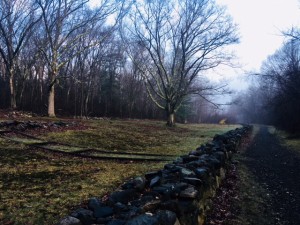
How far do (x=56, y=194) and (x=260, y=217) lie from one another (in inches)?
148

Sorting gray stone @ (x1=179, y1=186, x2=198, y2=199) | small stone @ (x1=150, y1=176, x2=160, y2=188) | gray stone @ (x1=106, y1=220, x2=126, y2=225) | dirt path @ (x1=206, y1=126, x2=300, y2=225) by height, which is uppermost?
small stone @ (x1=150, y1=176, x2=160, y2=188)

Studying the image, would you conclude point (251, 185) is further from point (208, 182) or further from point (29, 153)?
point (29, 153)

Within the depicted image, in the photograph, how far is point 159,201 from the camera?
3.91m

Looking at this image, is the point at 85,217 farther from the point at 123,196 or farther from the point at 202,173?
the point at 202,173

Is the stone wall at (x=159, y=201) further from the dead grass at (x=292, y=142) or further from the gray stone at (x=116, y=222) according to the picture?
the dead grass at (x=292, y=142)

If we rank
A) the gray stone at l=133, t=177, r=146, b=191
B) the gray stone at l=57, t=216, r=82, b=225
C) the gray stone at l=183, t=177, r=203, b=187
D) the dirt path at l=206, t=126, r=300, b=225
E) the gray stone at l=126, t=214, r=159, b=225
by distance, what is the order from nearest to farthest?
the gray stone at l=126, t=214, r=159, b=225 → the gray stone at l=57, t=216, r=82, b=225 → the gray stone at l=133, t=177, r=146, b=191 → the gray stone at l=183, t=177, r=203, b=187 → the dirt path at l=206, t=126, r=300, b=225

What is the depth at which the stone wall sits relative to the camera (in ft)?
11.3

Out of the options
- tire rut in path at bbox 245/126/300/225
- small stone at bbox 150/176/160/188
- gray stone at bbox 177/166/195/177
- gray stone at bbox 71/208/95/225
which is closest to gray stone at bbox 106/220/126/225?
gray stone at bbox 71/208/95/225

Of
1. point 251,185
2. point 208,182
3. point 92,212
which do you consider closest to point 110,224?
point 92,212

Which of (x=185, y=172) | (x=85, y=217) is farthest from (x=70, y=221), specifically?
(x=185, y=172)

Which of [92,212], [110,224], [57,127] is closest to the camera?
[110,224]

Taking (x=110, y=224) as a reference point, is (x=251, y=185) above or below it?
below

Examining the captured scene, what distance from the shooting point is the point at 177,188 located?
4.49 meters

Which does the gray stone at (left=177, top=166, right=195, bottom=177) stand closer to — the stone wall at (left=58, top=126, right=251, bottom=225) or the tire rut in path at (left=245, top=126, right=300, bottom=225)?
the stone wall at (left=58, top=126, right=251, bottom=225)
